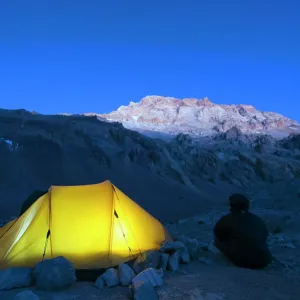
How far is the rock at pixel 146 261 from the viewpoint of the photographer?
7.05 m

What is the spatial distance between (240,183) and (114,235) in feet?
116

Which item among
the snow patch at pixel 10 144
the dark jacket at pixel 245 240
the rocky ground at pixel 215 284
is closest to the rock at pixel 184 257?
the rocky ground at pixel 215 284

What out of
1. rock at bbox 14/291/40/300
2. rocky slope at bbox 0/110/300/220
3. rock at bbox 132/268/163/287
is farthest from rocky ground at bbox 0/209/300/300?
rocky slope at bbox 0/110/300/220

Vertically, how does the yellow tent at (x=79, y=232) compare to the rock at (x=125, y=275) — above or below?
above

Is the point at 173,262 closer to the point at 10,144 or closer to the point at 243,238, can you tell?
the point at 243,238

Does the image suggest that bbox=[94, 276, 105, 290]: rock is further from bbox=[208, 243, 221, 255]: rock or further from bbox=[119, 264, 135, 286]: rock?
bbox=[208, 243, 221, 255]: rock

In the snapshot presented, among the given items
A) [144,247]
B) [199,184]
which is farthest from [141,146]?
[144,247]

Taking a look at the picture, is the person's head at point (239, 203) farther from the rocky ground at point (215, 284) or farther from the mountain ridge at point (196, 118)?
the mountain ridge at point (196, 118)

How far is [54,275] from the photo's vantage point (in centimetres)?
595

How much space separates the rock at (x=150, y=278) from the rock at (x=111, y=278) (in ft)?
1.75

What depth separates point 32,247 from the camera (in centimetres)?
715

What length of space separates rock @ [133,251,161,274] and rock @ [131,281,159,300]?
1442 mm

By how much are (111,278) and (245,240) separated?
2.65 meters

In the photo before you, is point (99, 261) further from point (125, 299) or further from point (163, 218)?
point (163, 218)
